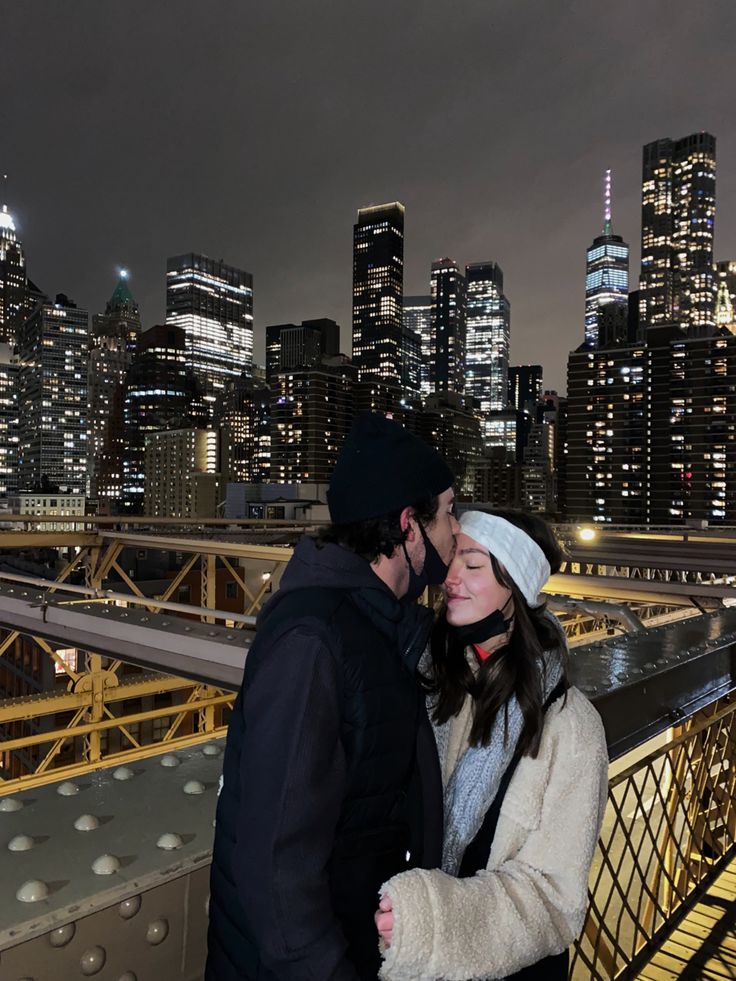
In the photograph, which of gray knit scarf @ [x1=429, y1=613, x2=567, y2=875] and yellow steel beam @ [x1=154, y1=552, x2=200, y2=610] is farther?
yellow steel beam @ [x1=154, y1=552, x2=200, y2=610]

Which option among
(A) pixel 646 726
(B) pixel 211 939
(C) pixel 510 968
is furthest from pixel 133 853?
(A) pixel 646 726

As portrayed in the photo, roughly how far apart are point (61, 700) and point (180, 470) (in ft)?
564

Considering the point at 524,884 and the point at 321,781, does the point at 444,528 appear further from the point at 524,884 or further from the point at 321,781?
the point at 524,884

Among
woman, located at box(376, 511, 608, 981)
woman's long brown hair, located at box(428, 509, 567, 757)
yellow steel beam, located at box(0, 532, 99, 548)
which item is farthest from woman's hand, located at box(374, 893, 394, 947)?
yellow steel beam, located at box(0, 532, 99, 548)

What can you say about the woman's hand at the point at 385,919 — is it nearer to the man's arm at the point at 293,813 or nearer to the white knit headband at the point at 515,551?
the man's arm at the point at 293,813

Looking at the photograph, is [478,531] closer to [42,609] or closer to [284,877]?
[284,877]

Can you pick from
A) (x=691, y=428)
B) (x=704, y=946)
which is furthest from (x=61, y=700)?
(x=691, y=428)

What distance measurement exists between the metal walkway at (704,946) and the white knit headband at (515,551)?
86.7 inches

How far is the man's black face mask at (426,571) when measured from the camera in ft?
5.69

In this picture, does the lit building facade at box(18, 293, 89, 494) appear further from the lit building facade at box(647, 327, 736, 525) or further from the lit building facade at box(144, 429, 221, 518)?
the lit building facade at box(647, 327, 736, 525)

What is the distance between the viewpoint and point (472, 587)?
1.97 m

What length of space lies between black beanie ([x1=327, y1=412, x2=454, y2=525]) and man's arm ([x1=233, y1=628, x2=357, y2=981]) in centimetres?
36

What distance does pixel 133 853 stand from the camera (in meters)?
1.60

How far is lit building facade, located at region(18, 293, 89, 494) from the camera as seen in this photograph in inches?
7328
